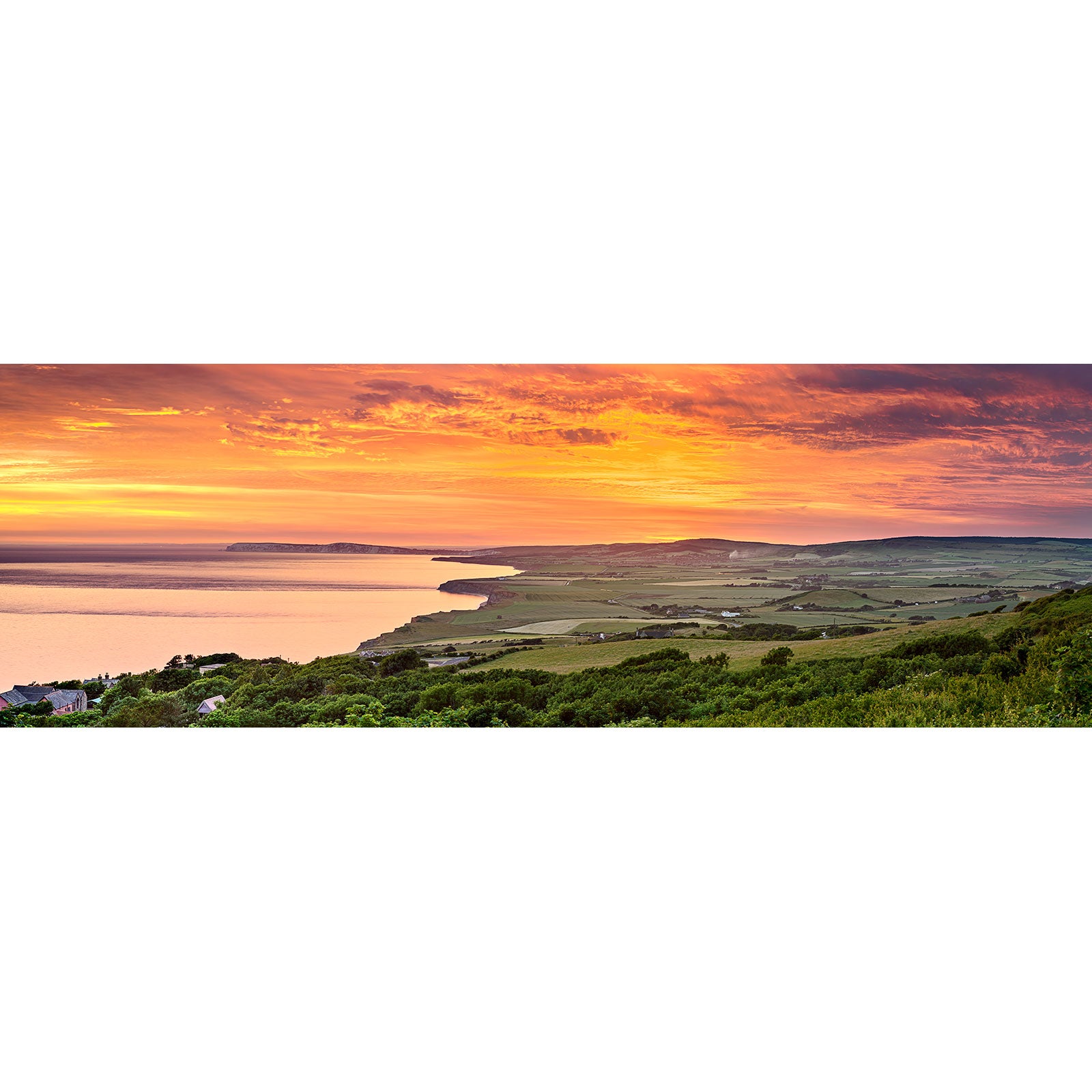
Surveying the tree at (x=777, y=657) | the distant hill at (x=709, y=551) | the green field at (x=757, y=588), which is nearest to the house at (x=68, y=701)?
the green field at (x=757, y=588)

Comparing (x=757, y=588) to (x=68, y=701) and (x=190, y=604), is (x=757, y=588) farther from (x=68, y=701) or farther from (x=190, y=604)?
(x=68, y=701)

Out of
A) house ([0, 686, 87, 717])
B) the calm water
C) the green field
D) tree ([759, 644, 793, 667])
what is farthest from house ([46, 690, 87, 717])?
tree ([759, 644, 793, 667])

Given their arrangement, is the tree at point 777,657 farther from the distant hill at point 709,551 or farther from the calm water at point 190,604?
the calm water at point 190,604

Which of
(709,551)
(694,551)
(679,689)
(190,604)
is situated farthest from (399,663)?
(709,551)

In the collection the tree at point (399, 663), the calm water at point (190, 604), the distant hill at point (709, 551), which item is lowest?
the tree at point (399, 663)
